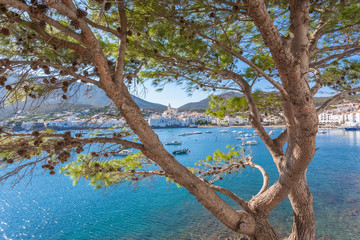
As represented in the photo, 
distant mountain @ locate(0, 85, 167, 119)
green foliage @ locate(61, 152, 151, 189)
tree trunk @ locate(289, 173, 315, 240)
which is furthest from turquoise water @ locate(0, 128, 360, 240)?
distant mountain @ locate(0, 85, 167, 119)

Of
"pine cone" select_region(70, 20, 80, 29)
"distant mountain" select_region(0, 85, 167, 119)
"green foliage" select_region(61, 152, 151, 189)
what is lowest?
"green foliage" select_region(61, 152, 151, 189)

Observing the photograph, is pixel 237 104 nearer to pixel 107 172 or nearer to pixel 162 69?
pixel 162 69

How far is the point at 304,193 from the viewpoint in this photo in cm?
219

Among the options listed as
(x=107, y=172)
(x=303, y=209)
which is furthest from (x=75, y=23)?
(x=303, y=209)

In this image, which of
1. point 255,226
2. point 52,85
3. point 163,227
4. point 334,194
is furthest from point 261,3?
point 334,194

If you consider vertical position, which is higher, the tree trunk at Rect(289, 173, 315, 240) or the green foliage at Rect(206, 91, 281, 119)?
the green foliage at Rect(206, 91, 281, 119)

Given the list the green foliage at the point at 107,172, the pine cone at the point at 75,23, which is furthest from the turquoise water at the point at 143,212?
the pine cone at the point at 75,23

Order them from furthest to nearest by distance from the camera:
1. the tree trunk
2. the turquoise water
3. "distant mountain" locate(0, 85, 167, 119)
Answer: the turquoise water → the tree trunk → "distant mountain" locate(0, 85, 167, 119)

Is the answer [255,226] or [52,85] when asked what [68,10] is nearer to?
[52,85]

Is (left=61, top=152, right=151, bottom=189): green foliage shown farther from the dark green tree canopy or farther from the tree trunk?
the tree trunk

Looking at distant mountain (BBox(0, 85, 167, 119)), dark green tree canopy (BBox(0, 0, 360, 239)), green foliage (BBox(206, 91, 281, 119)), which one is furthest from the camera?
green foliage (BBox(206, 91, 281, 119))

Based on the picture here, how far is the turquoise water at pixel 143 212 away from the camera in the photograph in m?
7.41

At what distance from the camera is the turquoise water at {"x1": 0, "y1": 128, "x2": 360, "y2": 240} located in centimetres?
741

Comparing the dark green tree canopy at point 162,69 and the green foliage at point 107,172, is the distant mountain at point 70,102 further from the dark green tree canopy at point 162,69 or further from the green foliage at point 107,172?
the green foliage at point 107,172
